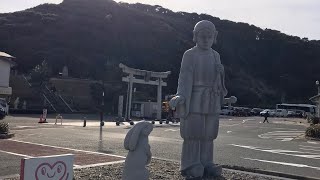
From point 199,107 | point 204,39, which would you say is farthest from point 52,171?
point 204,39

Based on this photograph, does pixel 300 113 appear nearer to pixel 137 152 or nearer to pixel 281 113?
pixel 281 113

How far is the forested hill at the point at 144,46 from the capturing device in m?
89.6

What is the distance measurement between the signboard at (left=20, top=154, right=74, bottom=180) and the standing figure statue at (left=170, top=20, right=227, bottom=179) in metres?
3.80

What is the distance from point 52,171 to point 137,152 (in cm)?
219

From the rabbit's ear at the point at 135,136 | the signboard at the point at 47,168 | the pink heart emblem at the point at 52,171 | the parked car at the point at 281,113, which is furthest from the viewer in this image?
the parked car at the point at 281,113

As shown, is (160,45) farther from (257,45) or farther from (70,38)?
(257,45)

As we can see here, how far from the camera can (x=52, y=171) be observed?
5805 millimetres

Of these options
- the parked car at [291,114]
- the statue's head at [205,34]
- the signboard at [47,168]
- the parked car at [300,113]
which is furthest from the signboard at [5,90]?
the parked car at [300,113]

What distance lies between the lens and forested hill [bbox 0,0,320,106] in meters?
89.6

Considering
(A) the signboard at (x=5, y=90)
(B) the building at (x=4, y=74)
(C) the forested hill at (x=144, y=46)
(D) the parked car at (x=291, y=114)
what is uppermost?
(C) the forested hill at (x=144, y=46)

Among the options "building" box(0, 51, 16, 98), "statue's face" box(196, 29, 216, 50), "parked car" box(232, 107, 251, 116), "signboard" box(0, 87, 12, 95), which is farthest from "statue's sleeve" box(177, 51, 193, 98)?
"parked car" box(232, 107, 251, 116)

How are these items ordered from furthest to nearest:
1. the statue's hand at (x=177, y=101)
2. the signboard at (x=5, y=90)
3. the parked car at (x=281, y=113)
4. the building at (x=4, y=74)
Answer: the parked car at (x=281, y=113), the signboard at (x=5, y=90), the building at (x=4, y=74), the statue's hand at (x=177, y=101)

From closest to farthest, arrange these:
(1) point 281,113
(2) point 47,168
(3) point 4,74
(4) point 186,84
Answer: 1. (2) point 47,168
2. (4) point 186,84
3. (3) point 4,74
4. (1) point 281,113

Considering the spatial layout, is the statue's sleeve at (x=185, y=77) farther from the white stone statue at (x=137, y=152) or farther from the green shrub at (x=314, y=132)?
the green shrub at (x=314, y=132)
